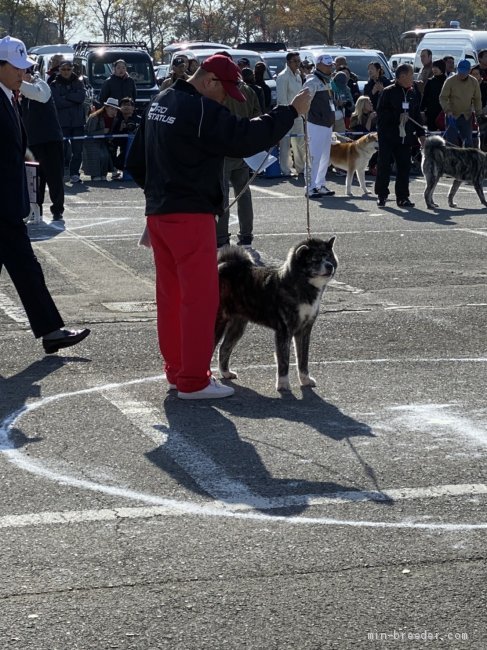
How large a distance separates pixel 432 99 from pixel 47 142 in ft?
33.9

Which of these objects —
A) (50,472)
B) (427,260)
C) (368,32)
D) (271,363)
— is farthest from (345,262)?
(368,32)

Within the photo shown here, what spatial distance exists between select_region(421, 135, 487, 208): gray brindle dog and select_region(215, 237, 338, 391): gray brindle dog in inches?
443

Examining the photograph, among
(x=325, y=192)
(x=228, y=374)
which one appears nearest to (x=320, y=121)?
(x=325, y=192)

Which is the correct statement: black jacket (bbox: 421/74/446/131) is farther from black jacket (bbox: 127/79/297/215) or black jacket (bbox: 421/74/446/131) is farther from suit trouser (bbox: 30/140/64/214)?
black jacket (bbox: 127/79/297/215)

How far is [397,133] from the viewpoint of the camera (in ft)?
62.4

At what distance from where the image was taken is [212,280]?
313 inches

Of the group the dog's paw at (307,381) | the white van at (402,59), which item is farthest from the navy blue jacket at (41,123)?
the white van at (402,59)

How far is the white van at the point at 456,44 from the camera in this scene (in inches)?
1326

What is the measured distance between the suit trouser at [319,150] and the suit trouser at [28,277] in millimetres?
11763

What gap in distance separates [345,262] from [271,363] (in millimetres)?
4842

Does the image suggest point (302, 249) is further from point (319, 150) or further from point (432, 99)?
point (432, 99)

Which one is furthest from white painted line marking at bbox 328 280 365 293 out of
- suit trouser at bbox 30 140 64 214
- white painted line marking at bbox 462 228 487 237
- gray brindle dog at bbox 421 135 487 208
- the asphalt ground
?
gray brindle dog at bbox 421 135 487 208

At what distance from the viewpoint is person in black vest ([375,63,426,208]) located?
18.6 m

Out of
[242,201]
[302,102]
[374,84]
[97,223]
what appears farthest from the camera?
[374,84]
